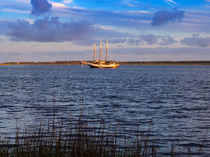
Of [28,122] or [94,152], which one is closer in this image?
[94,152]

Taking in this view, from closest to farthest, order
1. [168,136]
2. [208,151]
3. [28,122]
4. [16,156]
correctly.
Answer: [16,156] < [208,151] < [168,136] < [28,122]

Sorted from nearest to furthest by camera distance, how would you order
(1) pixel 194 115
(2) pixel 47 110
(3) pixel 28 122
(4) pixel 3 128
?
(4) pixel 3 128 < (3) pixel 28 122 < (1) pixel 194 115 < (2) pixel 47 110

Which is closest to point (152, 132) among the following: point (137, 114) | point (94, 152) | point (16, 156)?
point (137, 114)

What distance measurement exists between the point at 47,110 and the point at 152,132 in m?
8.89

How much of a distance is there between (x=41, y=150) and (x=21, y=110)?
42.9 feet

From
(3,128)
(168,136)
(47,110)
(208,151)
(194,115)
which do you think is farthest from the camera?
(47,110)

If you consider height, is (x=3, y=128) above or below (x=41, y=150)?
below

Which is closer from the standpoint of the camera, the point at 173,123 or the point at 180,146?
the point at 180,146

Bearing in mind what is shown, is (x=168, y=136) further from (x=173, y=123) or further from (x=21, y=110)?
(x=21, y=110)

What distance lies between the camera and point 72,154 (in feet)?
25.3

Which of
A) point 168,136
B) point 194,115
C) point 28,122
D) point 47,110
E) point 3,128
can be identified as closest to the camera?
point 168,136

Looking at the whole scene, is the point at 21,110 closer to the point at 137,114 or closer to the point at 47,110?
the point at 47,110

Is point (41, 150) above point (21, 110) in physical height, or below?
above

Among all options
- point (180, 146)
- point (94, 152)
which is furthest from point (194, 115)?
point (94, 152)
